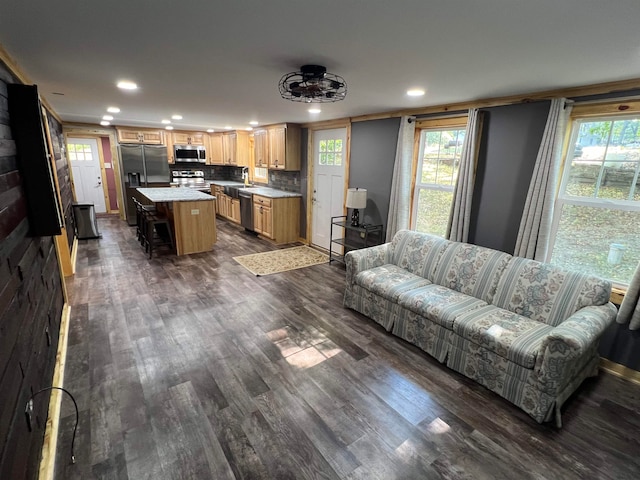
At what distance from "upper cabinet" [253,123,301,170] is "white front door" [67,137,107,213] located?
440cm

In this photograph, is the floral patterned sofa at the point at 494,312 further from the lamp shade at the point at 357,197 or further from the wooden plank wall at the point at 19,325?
the wooden plank wall at the point at 19,325

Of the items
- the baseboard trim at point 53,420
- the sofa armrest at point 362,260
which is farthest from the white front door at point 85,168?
the sofa armrest at point 362,260

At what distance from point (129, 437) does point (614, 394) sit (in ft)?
11.0

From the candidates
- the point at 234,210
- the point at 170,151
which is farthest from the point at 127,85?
the point at 170,151

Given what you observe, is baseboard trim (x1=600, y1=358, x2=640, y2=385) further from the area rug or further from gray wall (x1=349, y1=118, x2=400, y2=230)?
the area rug

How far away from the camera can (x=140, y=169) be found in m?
6.93

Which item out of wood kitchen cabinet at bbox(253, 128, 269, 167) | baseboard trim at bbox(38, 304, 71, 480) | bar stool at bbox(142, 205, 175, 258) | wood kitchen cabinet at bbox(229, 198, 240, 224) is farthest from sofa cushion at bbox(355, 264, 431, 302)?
wood kitchen cabinet at bbox(229, 198, 240, 224)

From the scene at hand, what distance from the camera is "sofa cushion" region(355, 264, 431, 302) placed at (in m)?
2.96

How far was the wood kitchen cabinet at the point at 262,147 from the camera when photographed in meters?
6.14

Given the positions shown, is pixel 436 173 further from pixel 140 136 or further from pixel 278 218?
pixel 140 136

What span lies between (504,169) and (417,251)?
1.16 metres

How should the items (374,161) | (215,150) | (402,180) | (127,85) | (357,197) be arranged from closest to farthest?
(127,85)
(402,180)
(357,197)
(374,161)
(215,150)

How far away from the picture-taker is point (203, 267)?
461cm

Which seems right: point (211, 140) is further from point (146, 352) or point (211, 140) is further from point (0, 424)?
point (0, 424)
